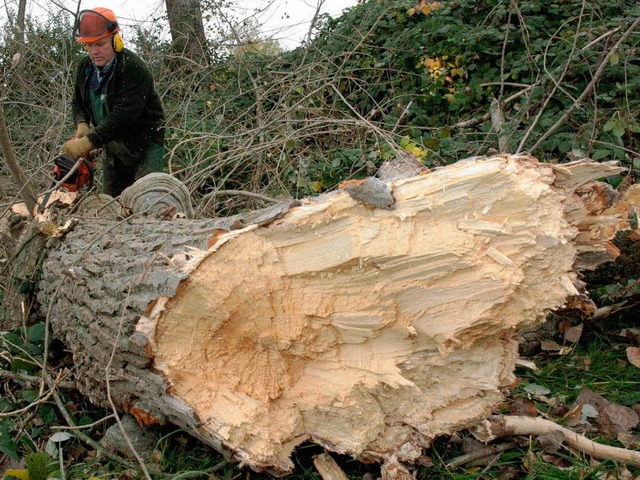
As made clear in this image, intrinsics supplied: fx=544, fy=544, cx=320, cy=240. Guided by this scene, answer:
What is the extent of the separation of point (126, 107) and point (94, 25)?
0.56m

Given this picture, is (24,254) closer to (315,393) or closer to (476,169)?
(315,393)

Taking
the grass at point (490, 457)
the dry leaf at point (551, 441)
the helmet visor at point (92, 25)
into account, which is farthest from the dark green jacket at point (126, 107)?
the dry leaf at point (551, 441)

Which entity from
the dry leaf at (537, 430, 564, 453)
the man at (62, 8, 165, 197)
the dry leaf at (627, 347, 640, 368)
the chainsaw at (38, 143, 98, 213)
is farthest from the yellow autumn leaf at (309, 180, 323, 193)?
the dry leaf at (537, 430, 564, 453)

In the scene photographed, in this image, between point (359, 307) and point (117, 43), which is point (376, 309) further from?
point (117, 43)

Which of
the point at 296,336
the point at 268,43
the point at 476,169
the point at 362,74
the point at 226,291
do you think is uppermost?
the point at 268,43

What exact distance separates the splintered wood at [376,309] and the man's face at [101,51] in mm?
Result: 2580

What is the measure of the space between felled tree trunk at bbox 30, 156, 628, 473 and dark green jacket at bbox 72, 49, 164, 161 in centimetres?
199

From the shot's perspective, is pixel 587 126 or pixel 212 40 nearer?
pixel 587 126

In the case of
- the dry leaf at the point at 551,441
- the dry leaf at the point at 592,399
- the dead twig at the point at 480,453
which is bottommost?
A: the dry leaf at the point at 592,399

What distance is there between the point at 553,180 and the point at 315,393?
112 cm

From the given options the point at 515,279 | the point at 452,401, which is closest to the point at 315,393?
the point at 452,401

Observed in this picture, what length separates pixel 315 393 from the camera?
2021mm

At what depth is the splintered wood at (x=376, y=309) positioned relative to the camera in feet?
5.71

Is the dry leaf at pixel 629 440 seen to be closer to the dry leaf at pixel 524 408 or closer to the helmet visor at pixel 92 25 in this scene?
the dry leaf at pixel 524 408
